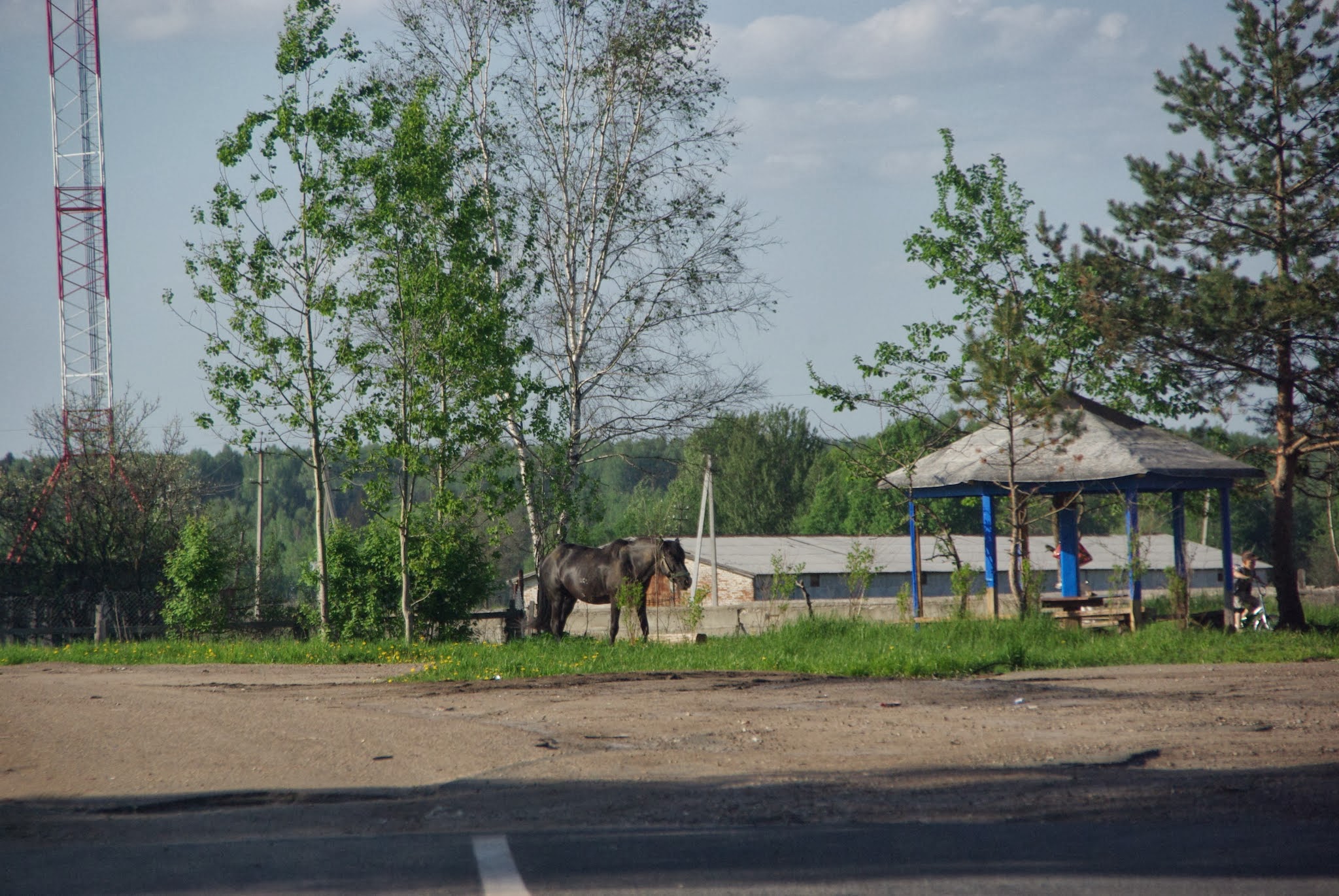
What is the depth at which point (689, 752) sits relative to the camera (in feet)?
27.4

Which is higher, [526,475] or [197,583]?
[526,475]

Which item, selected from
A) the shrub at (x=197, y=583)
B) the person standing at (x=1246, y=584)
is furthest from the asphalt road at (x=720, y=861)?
the shrub at (x=197, y=583)

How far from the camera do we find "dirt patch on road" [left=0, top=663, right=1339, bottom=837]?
6.43m

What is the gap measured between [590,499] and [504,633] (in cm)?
376

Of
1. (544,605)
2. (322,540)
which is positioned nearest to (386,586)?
(322,540)

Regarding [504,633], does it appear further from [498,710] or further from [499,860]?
[499,860]

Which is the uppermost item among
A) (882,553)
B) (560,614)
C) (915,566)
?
(915,566)

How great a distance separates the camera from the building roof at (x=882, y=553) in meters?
48.3

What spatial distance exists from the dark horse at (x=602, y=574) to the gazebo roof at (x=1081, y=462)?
5.00 meters

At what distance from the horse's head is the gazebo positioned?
4657mm

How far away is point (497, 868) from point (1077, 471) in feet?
58.7

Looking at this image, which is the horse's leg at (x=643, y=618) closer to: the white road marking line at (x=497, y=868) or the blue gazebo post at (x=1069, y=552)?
the blue gazebo post at (x=1069, y=552)

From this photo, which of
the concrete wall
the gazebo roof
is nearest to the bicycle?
the gazebo roof

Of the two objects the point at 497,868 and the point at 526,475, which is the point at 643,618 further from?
the point at 497,868
